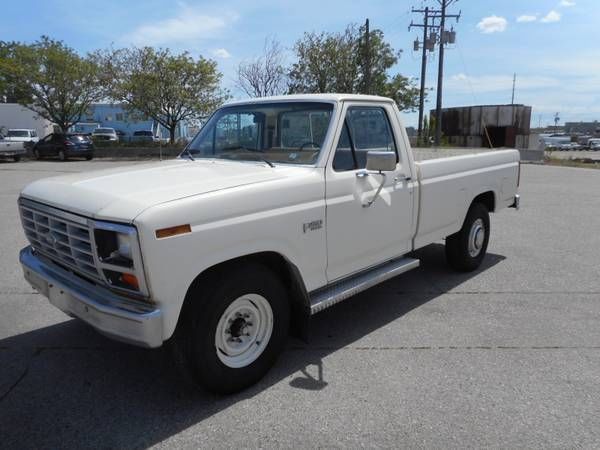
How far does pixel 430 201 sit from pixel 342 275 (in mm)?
1465

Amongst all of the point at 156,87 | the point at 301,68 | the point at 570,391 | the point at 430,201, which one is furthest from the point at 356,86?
the point at 570,391

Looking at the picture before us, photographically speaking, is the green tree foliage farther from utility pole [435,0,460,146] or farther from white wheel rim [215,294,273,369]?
white wheel rim [215,294,273,369]

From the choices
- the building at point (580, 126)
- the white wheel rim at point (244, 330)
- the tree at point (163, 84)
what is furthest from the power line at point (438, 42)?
the building at point (580, 126)

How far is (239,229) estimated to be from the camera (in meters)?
2.97

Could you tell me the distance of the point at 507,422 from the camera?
2938mm

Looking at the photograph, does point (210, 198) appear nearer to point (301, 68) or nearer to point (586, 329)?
point (586, 329)

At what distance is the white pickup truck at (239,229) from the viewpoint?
2.71 metres

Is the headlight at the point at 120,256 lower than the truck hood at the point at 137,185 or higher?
lower

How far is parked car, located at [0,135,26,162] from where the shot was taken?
→ 2427cm

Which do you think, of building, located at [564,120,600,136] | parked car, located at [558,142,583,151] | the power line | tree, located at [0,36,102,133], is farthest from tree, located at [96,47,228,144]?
building, located at [564,120,600,136]

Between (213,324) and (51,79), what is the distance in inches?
1218

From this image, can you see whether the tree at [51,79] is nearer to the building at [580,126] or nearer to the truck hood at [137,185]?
the truck hood at [137,185]

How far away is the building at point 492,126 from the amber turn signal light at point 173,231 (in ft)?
93.9

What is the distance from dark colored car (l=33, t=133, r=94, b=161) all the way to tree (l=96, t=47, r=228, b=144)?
4.07m
